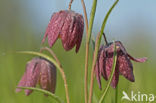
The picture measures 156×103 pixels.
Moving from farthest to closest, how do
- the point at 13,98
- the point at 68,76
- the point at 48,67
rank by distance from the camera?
1. the point at 68,76
2. the point at 13,98
3. the point at 48,67

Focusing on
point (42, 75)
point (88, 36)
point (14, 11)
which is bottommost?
point (42, 75)

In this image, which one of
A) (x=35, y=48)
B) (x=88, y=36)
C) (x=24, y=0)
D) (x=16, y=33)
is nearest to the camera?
(x=88, y=36)

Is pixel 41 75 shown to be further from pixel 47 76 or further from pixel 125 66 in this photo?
pixel 125 66

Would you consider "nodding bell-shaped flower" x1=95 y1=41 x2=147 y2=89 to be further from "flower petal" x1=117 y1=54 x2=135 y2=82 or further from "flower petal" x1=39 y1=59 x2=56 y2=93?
"flower petal" x1=39 y1=59 x2=56 y2=93

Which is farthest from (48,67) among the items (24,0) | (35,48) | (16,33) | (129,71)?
(24,0)

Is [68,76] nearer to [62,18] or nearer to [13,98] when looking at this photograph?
[13,98]

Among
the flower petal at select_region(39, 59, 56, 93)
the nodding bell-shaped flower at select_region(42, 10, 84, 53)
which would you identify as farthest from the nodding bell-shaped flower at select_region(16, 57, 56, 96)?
the nodding bell-shaped flower at select_region(42, 10, 84, 53)

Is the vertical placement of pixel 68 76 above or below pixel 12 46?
below
